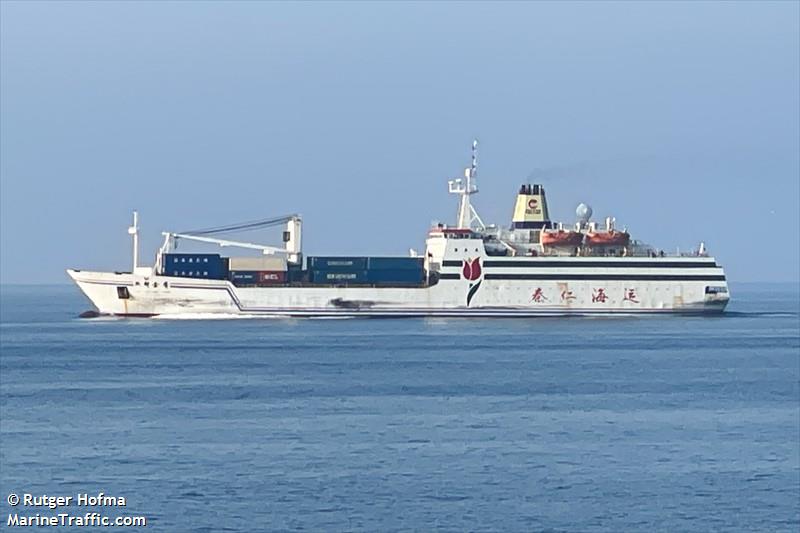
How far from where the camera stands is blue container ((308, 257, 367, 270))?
8650 cm

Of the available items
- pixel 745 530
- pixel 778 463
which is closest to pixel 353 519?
pixel 745 530

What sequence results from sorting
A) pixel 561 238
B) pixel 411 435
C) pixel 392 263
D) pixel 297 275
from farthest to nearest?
pixel 561 238
pixel 297 275
pixel 392 263
pixel 411 435

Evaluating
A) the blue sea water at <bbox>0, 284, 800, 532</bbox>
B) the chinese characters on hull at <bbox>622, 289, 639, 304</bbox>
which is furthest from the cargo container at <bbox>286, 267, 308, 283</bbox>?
the blue sea water at <bbox>0, 284, 800, 532</bbox>

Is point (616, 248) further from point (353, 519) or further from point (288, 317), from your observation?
point (353, 519)

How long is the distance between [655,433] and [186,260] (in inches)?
1935

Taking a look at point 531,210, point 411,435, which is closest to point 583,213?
point 531,210

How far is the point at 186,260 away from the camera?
85.4 m

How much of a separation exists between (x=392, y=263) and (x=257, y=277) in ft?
22.0

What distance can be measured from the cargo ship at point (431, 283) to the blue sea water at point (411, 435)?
1576 centimetres

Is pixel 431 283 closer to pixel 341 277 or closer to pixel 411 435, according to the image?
pixel 341 277

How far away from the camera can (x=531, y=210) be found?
91875 millimetres

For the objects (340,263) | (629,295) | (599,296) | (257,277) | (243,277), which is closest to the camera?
(243,277)

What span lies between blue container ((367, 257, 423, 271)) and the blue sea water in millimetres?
16625

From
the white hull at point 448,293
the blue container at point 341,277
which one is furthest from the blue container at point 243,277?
the blue container at point 341,277
